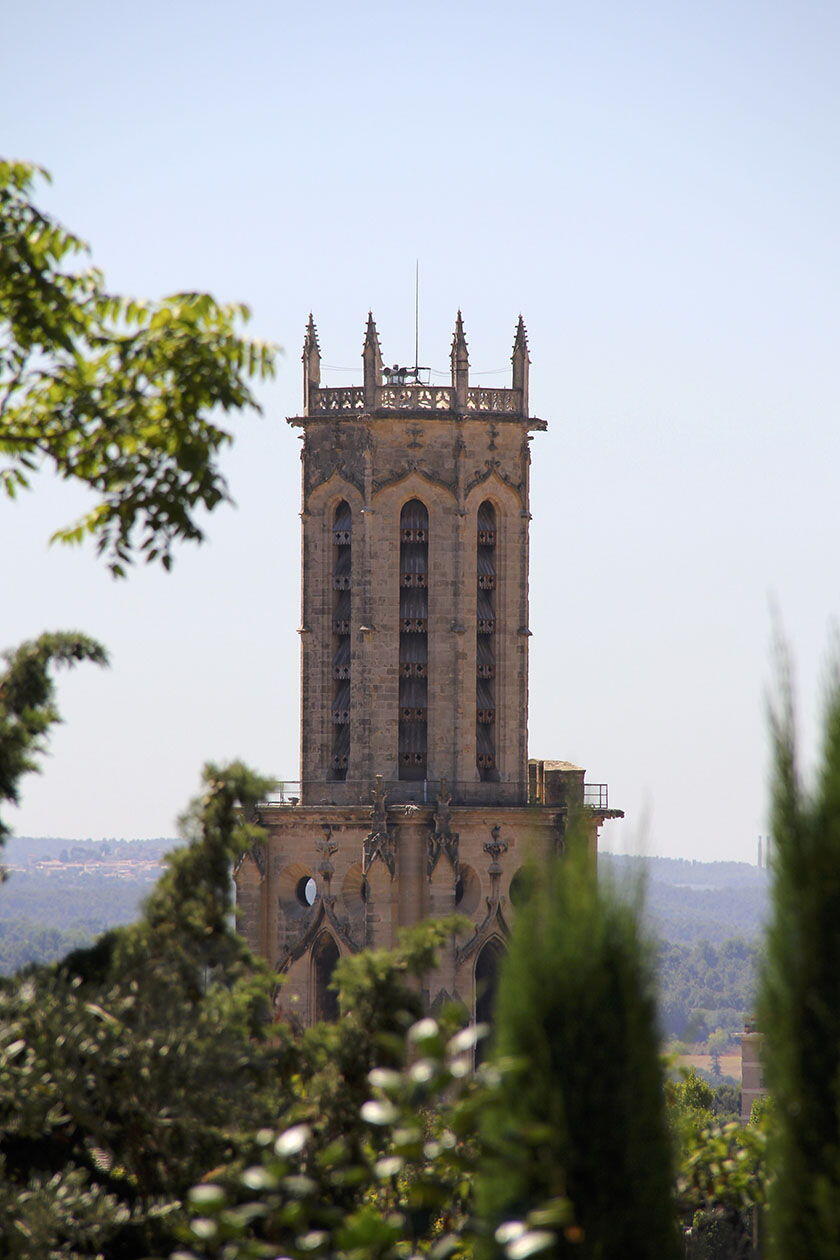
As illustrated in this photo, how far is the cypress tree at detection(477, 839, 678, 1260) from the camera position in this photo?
15.5 metres

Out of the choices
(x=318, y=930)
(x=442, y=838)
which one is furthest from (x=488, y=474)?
(x=318, y=930)

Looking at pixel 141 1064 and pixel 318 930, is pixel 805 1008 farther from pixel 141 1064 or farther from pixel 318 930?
pixel 318 930

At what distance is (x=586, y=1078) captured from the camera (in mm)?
15703

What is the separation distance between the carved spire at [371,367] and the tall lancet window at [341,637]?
3.94 metres

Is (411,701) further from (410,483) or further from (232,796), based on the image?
(232,796)

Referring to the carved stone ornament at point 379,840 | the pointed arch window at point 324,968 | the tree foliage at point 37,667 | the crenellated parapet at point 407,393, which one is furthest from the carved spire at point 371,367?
the tree foliage at point 37,667

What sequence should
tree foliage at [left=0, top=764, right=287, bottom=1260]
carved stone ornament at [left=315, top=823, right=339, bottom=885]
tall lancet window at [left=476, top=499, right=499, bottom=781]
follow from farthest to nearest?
tall lancet window at [left=476, top=499, right=499, bottom=781] → carved stone ornament at [left=315, top=823, right=339, bottom=885] → tree foliage at [left=0, top=764, right=287, bottom=1260]

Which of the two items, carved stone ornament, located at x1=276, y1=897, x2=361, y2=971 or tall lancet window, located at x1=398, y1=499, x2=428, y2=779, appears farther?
tall lancet window, located at x1=398, y1=499, x2=428, y2=779

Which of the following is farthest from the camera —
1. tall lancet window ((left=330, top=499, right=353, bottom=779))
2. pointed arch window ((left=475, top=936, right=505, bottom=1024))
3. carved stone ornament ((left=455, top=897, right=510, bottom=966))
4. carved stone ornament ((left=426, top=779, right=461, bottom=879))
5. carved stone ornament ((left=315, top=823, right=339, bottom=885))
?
tall lancet window ((left=330, top=499, right=353, bottom=779))

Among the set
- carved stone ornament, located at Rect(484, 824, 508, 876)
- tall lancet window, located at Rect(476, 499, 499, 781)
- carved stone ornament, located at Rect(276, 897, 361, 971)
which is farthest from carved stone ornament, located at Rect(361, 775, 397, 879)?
tall lancet window, located at Rect(476, 499, 499, 781)

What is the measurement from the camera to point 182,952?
62.1 feet

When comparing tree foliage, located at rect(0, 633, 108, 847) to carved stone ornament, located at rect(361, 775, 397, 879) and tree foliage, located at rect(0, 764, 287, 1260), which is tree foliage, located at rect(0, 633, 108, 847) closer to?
tree foliage, located at rect(0, 764, 287, 1260)

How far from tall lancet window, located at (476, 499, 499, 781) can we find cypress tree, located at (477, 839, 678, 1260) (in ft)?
247

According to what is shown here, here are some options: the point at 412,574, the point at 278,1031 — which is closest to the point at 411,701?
the point at 412,574
